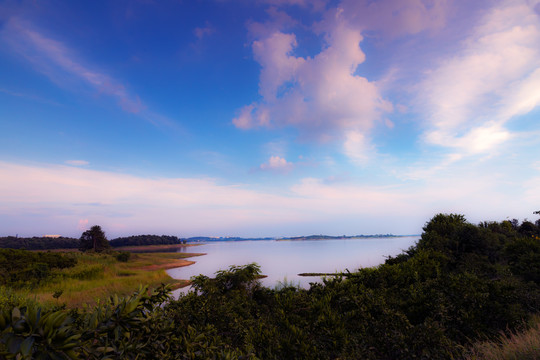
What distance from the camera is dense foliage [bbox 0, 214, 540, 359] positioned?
219 cm

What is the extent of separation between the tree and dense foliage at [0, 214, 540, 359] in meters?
60.2

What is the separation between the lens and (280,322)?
17.9 ft

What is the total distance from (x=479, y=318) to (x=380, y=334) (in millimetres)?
3197

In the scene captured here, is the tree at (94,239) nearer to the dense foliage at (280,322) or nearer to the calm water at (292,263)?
the calm water at (292,263)

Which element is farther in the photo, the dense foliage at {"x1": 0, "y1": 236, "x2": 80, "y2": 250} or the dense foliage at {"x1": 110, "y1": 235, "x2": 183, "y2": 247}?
the dense foliage at {"x1": 110, "y1": 235, "x2": 183, "y2": 247}

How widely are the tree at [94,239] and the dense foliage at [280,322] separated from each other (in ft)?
197

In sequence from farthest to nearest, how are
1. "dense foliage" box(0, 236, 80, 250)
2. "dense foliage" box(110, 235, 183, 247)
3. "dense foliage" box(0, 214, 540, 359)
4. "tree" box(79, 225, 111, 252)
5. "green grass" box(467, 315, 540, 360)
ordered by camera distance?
1. "dense foliage" box(110, 235, 183, 247)
2. "dense foliage" box(0, 236, 80, 250)
3. "tree" box(79, 225, 111, 252)
4. "green grass" box(467, 315, 540, 360)
5. "dense foliage" box(0, 214, 540, 359)

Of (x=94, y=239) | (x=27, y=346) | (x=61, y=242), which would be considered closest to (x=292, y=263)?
(x=94, y=239)

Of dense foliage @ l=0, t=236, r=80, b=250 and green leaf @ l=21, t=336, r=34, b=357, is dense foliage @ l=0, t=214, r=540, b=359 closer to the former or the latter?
green leaf @ l=21, t=336, r=34, b=357

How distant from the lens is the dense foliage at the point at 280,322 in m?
2.19

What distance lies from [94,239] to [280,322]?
63.5 metres

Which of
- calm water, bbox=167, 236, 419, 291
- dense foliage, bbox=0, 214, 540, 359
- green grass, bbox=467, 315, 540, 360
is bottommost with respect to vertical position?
calm water, bbox=167, 236, 419, 291

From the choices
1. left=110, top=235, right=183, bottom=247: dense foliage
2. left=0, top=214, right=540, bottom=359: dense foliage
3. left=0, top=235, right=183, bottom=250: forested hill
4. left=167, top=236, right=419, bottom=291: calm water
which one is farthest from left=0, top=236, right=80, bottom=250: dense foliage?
left=0, top=214, right=540, bottom=359: dense foliage

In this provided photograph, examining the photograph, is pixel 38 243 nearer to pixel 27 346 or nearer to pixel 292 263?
pixel 292 263
